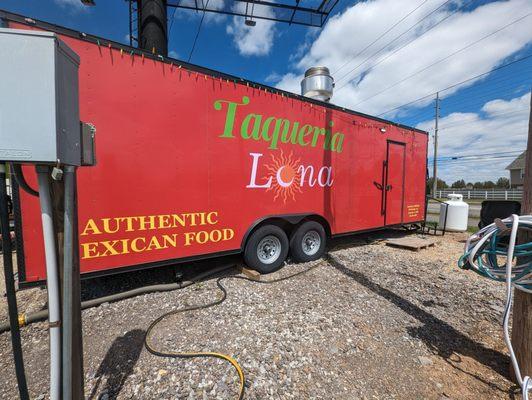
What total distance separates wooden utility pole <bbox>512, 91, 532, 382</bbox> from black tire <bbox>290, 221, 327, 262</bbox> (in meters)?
3.05

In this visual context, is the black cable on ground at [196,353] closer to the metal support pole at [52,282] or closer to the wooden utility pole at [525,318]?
the metal support pole at [52,282]

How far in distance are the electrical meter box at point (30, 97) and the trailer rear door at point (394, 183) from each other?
640 centimetres

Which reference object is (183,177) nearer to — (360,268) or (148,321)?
(148,321)

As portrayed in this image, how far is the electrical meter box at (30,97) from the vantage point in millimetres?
1151

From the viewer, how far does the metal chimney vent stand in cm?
587

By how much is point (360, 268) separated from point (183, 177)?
11.5ft

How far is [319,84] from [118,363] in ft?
19.5

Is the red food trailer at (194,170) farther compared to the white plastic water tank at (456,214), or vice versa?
the white plastic water tank at (456,214)

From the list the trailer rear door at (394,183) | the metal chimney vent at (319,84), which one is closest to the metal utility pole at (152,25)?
the metal chimney vent at (319,84)

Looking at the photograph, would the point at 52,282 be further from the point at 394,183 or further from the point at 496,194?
the point at 496,194

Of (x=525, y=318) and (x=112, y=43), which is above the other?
(x=112, y=43)

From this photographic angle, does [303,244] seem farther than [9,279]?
Yes

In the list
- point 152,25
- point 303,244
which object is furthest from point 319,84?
point 152,25

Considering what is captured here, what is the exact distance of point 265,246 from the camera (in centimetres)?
459
